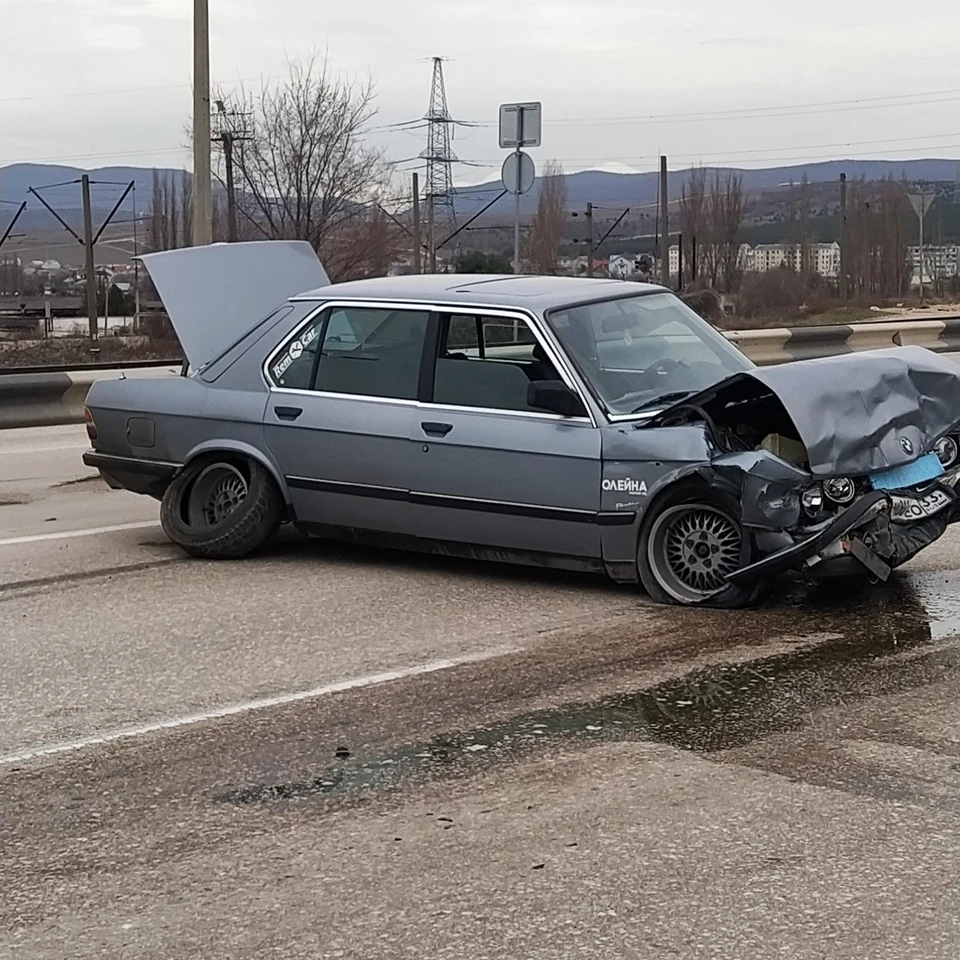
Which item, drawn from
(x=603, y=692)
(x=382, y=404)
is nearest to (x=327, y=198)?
(x=382, y=404)

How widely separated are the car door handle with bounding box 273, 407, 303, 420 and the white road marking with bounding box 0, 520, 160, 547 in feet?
5.87

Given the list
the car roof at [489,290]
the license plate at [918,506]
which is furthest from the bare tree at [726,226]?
the license plate at [918,506]

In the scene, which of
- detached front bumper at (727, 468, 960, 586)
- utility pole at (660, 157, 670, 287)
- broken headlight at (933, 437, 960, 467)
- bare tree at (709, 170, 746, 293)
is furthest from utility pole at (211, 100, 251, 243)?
detached front bumper at (727, 468, 960, 586)

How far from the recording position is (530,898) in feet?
12.6

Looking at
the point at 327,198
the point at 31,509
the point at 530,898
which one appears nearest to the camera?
the point at 530,898

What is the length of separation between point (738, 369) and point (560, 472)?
125 centimetres

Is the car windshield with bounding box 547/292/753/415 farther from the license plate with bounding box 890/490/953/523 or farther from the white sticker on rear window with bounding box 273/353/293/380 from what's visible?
the white sticker on rear window with bounding box 273/353/293/380

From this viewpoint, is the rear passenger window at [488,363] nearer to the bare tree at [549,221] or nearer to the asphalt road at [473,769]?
the asphalt road at [473,769]

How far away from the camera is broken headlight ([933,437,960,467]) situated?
7.09 metres

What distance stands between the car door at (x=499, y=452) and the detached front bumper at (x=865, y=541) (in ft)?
2.86

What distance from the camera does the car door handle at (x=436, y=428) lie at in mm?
7457

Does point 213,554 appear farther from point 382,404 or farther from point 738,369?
point 738,369

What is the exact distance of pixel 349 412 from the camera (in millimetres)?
7793

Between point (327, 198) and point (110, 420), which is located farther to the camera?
point (327, 198)
